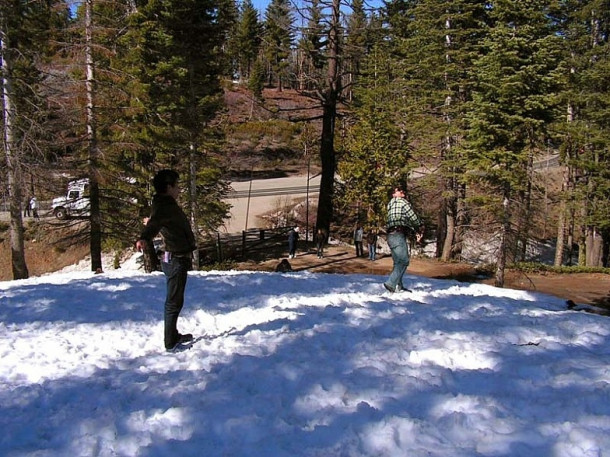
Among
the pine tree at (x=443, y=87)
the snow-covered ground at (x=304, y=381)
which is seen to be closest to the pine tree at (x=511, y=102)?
the pine tree at (x=443, y=87)

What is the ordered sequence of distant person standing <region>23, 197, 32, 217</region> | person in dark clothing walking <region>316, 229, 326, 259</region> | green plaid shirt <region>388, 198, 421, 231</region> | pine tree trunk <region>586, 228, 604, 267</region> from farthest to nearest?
pine tree trunk <region>586, 228, 604, 267</region>, person in dark clothing walking <region>316, 229, 326, 259</region>, distant person standing <region>23, 197, 32, 217</region>, green plaid shirt <region>388, 198, 421, 231</region>

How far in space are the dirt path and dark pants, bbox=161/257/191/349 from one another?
16.0 metres

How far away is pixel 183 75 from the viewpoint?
67.2 feet

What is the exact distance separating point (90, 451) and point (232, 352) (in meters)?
2.29

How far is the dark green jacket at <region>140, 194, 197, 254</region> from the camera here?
553 cm

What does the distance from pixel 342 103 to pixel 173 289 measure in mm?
19752

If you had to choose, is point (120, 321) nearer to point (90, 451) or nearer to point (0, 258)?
point (90, 451)

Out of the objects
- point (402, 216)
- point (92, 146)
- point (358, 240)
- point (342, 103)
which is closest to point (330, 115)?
point (342, 103)

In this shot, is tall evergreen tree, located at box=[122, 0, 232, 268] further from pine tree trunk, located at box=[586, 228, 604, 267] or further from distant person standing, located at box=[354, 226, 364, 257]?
pine tree trunk, located at box=[586, 228, 604, 267]

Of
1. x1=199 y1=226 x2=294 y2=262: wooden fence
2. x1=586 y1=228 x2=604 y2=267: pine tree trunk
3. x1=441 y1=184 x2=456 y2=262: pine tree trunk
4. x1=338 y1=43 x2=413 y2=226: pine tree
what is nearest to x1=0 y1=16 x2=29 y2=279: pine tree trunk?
x1=199 y1=226 x2=294 y2=262: wooden fence

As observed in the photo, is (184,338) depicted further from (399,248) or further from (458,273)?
(458,273)

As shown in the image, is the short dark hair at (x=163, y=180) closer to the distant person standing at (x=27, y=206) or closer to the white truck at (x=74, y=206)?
the white truck at (x=74, y=206)

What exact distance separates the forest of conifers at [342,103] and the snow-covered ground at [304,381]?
1070 centimetres

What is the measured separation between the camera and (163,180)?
553 cm
